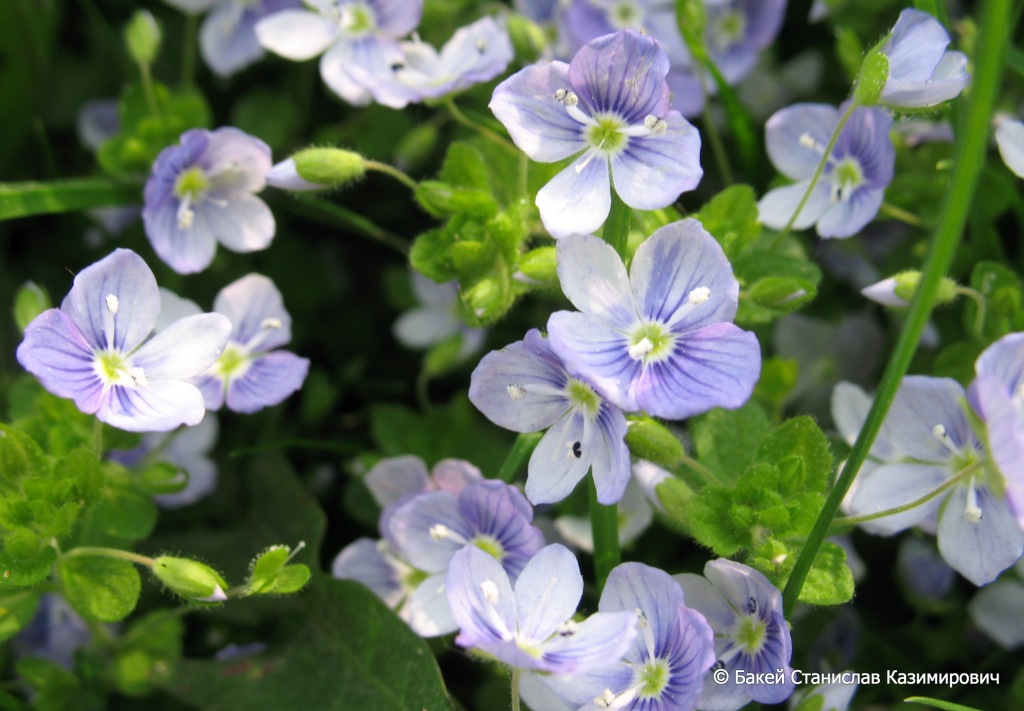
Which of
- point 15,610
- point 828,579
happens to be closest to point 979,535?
point 828,579

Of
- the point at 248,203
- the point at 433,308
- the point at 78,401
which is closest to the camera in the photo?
the point at 78,401

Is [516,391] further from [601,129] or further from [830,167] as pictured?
[830,167]

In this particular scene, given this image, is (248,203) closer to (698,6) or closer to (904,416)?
(698,6)

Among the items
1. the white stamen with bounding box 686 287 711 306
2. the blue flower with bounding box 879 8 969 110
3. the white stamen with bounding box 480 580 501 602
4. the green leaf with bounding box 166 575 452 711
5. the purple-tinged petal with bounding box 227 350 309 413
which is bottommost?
the green leaf with bounding box 166 575 452 711

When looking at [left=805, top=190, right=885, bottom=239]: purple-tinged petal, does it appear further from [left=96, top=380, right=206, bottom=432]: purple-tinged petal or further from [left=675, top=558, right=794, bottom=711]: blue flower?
[left=96, top=380, right=206, bottom=432]: purple-tinged petal

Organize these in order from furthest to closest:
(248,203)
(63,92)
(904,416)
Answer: (63,92), (248,203), (904,416)

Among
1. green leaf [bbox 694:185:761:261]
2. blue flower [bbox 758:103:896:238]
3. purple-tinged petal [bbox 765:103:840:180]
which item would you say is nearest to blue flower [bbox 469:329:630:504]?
green leaf [bbox 694:185:761:261]

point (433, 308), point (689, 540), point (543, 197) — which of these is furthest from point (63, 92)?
point (689, 540)
